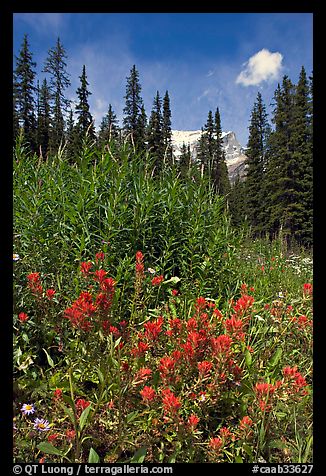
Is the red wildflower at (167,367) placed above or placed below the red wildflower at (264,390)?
above

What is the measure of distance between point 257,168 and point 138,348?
34.1 m

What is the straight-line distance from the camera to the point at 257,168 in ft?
106

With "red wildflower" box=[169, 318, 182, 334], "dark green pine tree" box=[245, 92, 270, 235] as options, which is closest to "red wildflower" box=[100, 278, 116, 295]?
"red wildflower" box=[169, 318, 182, 334]

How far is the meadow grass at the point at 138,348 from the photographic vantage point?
128 centimetres

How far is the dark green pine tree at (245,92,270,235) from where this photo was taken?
30.6m

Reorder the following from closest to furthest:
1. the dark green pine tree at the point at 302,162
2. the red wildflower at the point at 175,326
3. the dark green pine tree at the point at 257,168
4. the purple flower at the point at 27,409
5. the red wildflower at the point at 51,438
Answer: the red wildflower at the point at 51,438
the purple flower at the point at 27,409
the red wildflower at the point at 175,326
the dark green pine tree at the point at 302,162
the dark green pine tree at the point at 257,168

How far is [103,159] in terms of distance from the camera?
2947 mm

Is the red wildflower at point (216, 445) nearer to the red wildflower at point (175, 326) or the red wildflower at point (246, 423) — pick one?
the red wildflower at point (246, 423)

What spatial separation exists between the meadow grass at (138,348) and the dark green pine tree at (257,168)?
28.2m

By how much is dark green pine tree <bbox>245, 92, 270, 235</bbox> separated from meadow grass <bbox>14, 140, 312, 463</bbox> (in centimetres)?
2825

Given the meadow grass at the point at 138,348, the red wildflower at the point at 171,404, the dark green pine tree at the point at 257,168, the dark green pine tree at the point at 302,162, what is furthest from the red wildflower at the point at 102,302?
the dark green pine tree at the point at 257,168
